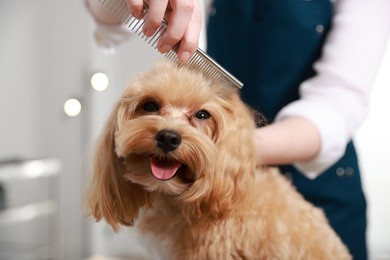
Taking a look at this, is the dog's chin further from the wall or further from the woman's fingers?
the wall

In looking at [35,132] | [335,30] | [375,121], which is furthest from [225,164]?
[35,132]

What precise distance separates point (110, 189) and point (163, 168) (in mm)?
154

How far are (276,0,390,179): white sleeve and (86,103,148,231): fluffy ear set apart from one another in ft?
1.07

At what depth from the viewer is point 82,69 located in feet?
9.94

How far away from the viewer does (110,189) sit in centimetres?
86

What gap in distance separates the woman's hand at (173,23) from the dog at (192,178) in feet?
0.26

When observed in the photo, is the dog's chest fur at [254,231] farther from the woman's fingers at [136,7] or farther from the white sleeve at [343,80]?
the woman's fingers at [136,7]

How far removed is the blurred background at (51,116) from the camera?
2.77m

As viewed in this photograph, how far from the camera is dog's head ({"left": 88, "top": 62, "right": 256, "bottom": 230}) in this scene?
743mm

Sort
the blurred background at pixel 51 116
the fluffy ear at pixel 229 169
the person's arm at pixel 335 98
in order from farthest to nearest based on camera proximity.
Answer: the blurred background at pixel 51 116
the person's arm at pixel 335 98
the fluffy ear at pixel 229 169

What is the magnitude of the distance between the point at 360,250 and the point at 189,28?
2.63 feet

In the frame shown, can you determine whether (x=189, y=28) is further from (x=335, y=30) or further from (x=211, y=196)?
(x=335, y=30)

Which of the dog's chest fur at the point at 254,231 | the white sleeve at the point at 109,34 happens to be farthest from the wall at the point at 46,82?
the dog's chest fur at the point at 254,231

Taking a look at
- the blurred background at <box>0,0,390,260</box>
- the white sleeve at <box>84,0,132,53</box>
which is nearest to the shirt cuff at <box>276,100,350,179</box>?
the white sleeve at <box>84,0,132,53</box>
